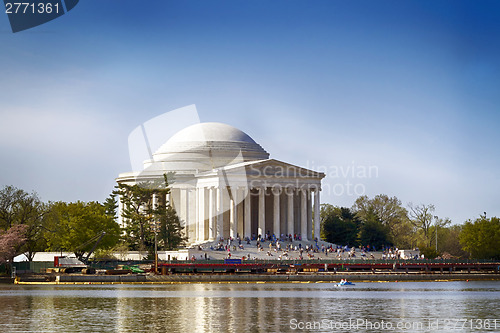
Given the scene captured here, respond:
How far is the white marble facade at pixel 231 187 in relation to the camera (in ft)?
557

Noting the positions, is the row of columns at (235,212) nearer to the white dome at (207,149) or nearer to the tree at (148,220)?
the white dome at (207,149)

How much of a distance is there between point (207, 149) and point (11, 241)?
5312cm

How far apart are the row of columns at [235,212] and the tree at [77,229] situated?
71.1 ft

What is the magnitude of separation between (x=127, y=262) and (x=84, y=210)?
13695 mm

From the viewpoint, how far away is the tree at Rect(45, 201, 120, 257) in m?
144

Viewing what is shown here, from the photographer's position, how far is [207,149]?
182500 mm

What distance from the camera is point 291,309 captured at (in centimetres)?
7875

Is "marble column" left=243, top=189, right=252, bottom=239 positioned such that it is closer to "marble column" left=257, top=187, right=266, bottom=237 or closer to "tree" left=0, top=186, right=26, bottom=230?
"marble column" left=257, top=187, right=266, bottom=237

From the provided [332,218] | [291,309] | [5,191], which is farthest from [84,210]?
[291,309]

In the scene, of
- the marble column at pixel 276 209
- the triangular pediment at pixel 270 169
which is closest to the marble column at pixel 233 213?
the triangular pediment at pixel 270 169

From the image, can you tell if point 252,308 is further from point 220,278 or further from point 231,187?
point 231,187

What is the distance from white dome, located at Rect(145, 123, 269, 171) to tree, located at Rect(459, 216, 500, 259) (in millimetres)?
42834

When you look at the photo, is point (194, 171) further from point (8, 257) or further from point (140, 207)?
point (8, 257)

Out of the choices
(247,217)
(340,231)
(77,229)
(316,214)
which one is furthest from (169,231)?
(340,231)
